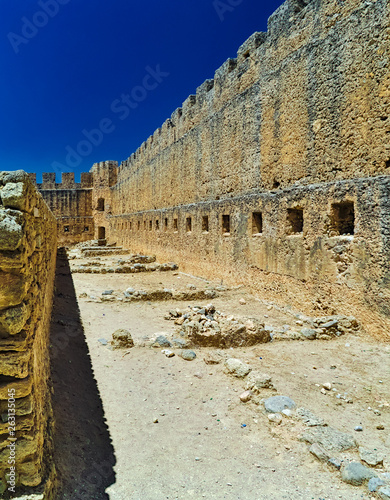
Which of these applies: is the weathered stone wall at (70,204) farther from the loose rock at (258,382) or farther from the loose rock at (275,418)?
the loose rock at (275,418)

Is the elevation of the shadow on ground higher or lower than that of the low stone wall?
lower

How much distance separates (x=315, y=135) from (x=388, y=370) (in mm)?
4329

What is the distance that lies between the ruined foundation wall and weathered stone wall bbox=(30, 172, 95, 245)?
21.0 m

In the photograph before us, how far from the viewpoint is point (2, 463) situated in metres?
2.00

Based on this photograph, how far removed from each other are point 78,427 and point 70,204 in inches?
1161

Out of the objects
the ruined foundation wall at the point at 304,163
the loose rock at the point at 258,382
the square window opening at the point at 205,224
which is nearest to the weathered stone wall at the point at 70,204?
the ruined foundation wall at the point at 304,163

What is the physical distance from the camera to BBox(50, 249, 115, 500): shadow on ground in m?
2.46

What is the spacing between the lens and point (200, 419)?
339 centimetres

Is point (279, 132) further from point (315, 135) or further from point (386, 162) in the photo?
point (386, 162)

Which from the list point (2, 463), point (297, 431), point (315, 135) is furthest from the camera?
point (315, 135)

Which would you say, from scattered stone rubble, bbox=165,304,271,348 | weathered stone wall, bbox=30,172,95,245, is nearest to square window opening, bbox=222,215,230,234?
scattered stone rubble, bbox=165,304,271,348

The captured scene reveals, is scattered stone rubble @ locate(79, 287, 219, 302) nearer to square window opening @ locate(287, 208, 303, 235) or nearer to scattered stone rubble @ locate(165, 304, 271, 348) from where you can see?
square window opening @ locate(287, 208, 303, 235)

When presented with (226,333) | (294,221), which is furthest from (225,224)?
(226,333)

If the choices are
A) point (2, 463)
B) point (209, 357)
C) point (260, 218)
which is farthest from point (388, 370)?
point (260, 218)
